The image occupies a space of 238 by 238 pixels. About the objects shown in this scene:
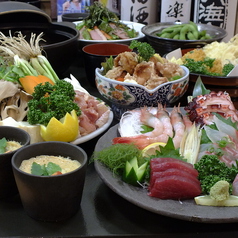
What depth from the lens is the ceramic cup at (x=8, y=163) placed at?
43.0 inches

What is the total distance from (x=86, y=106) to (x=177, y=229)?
0.74 m

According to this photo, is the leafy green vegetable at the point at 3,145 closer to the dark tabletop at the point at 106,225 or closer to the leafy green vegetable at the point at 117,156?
the dark tabletop at the point at 106,225

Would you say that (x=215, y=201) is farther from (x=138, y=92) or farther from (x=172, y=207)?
(x=138, y=92)

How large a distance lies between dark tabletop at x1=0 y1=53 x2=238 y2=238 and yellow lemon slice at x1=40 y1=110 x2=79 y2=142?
11.0 inches

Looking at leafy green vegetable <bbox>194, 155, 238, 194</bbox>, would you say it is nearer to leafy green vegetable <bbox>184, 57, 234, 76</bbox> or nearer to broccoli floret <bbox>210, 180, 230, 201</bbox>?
broccoli floret <bbox>210, 180, 230, 201</bbox>

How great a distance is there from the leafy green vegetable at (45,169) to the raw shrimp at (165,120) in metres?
0.50

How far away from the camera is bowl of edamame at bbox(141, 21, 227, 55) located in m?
2.31

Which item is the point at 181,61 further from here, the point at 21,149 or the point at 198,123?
the point at 21,149

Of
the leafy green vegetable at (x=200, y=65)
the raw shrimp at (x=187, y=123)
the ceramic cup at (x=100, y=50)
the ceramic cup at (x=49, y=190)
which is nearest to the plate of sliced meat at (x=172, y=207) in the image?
the ceramic cup at (x=49, y=190)

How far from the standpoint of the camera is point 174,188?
3.37 ft

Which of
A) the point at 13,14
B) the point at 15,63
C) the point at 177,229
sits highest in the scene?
the point at 13,14

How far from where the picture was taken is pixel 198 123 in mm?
1433

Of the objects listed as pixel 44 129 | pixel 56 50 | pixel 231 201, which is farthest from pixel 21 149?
pixel 56 50


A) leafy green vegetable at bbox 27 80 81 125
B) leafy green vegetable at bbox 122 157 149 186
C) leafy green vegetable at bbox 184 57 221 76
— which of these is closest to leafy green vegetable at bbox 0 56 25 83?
leafy green vegetable at bbox 27 80 81 125
